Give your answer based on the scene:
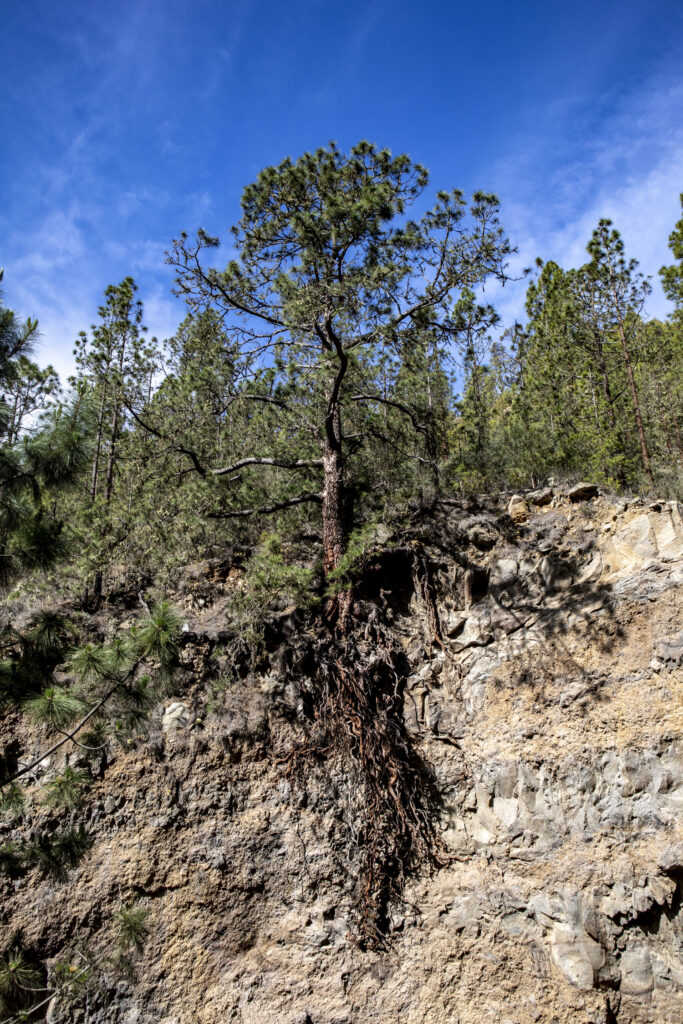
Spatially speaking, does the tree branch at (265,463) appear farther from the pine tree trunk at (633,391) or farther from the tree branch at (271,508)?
the pine tree trunk at (633,391)

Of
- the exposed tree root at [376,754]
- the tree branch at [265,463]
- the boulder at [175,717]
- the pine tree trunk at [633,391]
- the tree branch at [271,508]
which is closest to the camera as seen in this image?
the exposed tree root at [376,754]

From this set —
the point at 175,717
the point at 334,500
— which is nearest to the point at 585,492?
the point at 334,500

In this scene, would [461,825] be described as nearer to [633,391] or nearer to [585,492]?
[585,492]

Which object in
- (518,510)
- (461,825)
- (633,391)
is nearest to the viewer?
(461,825)

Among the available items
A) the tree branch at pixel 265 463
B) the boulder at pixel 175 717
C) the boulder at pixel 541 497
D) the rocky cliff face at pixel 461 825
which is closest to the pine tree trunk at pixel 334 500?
the tree branch at pixel 265 463

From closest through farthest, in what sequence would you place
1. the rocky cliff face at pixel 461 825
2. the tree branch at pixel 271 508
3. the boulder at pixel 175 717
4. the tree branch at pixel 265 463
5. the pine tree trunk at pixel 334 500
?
the rocky cliff face at pixel 461 825 < the boulder at pixel 175 717 < the pine tree trunk at pixel 334 500 < the tree branch at pixel 271 508 < the tree branch at pixel 265 463

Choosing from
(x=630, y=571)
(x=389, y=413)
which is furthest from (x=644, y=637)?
(x=389, y=413)

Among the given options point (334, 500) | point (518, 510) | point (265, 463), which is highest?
point (265, 463)

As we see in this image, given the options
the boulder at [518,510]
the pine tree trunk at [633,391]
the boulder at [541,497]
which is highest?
the pine tree trunk at [633,391]

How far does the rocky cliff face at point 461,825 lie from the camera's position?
455 cm

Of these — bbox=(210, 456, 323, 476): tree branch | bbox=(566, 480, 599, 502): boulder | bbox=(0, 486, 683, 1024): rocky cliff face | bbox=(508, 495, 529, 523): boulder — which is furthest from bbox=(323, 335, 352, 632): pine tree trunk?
bbox=(566, 480, 599, 502): boulder

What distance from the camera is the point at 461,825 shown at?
5.54m

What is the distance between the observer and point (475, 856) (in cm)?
532

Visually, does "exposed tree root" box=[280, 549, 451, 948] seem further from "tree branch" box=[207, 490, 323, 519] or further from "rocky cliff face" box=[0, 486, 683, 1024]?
"tree branch" box=[207, 490, 323, 519]
